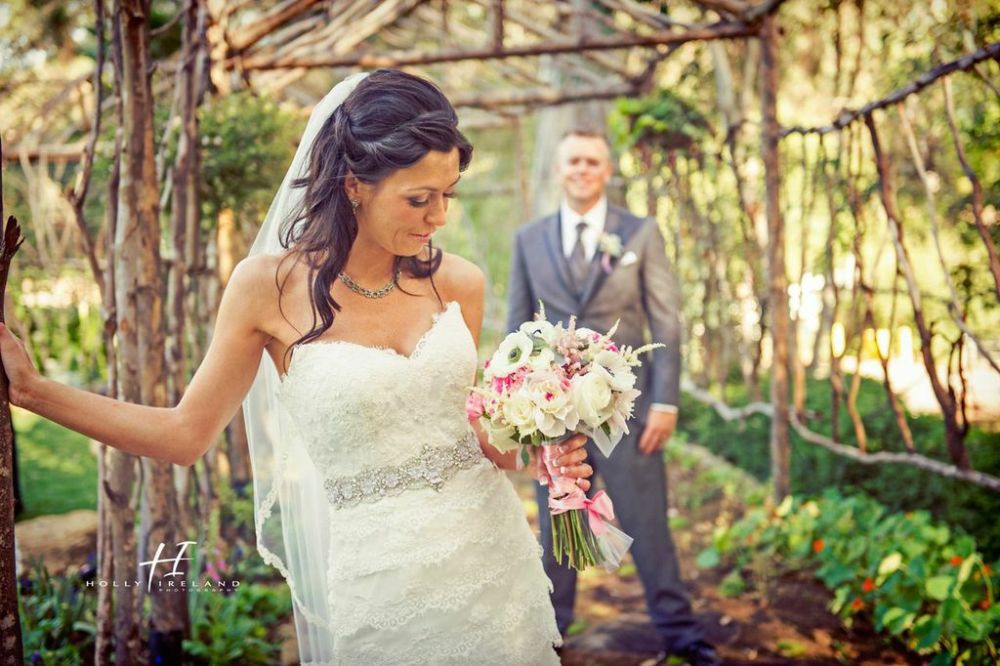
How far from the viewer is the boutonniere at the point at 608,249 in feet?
12.4

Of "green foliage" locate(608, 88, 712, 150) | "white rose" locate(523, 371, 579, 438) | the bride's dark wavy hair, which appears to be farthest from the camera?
"green foliage" locate(608, 88, 712, 150)

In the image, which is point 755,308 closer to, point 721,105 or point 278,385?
point 721,105

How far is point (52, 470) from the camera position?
289 inches

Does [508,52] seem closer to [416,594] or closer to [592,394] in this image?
[592,394]

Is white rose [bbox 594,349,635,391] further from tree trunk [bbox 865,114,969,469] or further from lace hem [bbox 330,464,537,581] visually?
tree trunk [bbox 865,114,969,469]

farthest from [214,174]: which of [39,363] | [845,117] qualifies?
[39,363]

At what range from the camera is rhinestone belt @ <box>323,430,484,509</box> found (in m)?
2.18

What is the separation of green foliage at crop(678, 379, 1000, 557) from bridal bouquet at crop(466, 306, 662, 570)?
9.32ft

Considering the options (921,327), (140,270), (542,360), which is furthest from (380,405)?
(921,327)

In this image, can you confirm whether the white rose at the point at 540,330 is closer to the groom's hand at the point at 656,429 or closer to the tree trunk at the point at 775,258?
the groom's hand at the point at 656,429

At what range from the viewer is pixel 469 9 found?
463 inches

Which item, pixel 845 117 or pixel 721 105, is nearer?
pixel 845 117

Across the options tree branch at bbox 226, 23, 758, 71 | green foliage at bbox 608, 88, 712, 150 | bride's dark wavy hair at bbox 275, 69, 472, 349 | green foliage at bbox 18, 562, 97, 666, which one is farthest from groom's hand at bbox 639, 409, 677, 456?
green foliage at bbox 18, 562, 97, 666

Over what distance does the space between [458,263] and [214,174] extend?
207 centimetres
